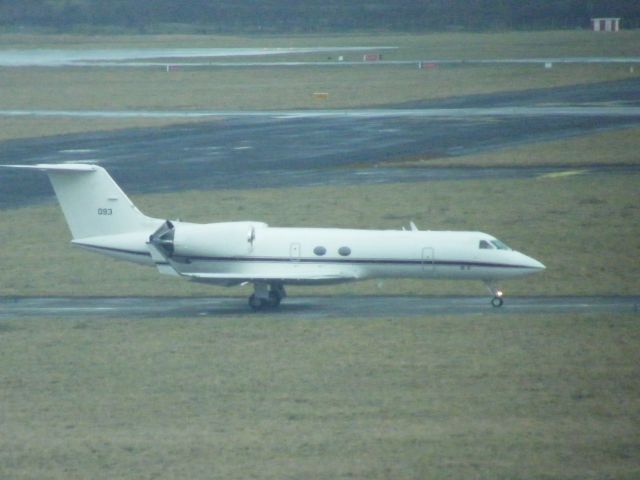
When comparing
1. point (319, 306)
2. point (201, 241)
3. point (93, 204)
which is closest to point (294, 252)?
point (319, 306)

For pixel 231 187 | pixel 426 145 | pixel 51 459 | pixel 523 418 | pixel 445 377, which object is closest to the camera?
pixel 51 459

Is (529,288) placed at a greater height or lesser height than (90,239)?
lesser

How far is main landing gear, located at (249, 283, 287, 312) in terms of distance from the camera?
1371 inches

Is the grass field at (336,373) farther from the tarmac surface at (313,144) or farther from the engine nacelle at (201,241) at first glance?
the tarmac surface at (313,144)

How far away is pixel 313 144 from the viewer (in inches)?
2798

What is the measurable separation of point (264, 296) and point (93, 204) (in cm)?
559

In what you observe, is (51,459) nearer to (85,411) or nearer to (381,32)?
(85,411)

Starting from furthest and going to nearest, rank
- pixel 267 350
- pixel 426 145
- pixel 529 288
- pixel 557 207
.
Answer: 1. pixel 426 145
2. pixel 557 207
3. pixel 529 288
4. pixel 267 350

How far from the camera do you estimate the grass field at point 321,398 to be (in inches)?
810

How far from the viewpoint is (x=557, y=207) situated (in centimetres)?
5144

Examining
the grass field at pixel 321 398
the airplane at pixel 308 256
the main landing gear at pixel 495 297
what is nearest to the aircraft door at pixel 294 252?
the airplane at pixel 308 256

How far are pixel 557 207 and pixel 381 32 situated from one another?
5831 inches

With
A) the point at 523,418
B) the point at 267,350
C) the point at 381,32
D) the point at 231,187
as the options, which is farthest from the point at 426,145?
the point at 381,32

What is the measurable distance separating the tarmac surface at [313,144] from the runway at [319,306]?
61.8ft
